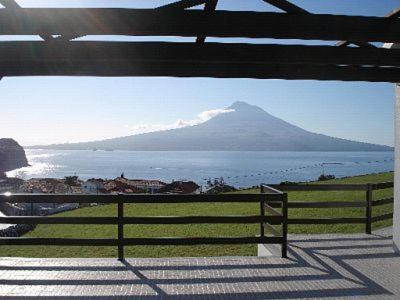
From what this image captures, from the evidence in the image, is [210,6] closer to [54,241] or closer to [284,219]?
[284,219]

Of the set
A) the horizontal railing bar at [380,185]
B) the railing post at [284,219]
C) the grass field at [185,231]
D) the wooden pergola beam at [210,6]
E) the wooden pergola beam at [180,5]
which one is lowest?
the grass field at [185,231]

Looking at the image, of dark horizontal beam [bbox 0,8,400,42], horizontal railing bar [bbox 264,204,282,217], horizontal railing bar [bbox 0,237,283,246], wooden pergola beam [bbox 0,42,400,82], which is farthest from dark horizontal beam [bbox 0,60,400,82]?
horizontal railing bar [bbox 0,237,283,246]

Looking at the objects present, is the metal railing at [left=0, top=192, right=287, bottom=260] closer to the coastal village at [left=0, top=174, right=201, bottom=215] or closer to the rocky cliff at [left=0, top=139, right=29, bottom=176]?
the coastal village at [left=0, top=174, right=201, bottom=215]

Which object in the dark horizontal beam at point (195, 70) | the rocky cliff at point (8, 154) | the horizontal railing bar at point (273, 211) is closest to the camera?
the dark horizontal beam at point (195, 70)

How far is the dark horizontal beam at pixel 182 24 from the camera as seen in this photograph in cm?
438

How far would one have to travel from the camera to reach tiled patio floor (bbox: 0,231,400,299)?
596 centimetres

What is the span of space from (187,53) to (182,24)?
28.4 inches

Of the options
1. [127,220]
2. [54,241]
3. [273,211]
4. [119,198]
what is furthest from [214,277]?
[54,241]

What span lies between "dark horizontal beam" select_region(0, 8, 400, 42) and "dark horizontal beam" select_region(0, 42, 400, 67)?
0.59 meters

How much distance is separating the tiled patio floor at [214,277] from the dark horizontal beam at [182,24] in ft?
11.1

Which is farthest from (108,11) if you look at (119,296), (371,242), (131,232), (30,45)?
(131,232)

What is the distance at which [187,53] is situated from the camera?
5.16 meters

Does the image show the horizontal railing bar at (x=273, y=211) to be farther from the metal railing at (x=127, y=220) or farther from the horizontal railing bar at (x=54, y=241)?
the horizontal railing bar at (x=54, y=241)

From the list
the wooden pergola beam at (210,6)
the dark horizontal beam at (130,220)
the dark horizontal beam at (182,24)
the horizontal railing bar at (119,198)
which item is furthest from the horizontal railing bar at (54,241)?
the wooden pergola beam at (210,6)
